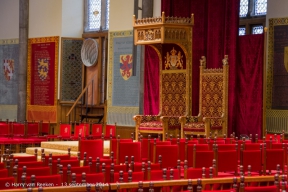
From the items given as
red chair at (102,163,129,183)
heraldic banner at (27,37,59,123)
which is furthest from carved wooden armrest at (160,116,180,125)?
red chair at (102,163,129,183)

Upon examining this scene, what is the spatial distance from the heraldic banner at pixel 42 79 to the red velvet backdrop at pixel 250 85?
6575mm

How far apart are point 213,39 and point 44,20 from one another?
6.72m

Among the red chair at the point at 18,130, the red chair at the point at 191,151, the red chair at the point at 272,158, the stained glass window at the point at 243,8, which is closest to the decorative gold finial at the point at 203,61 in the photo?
the stained glass window at the point at 243,8

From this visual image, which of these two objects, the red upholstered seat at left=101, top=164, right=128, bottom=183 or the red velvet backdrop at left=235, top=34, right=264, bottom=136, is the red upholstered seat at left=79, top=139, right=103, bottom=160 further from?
the red velvet backdrop at left=235, top=34, right=264, bottom=136

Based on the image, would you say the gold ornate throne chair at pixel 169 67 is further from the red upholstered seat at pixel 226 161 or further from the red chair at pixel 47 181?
the red chair at pixel 47 181

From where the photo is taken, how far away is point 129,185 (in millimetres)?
5570

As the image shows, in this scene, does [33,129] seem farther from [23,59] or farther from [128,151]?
[128,151]

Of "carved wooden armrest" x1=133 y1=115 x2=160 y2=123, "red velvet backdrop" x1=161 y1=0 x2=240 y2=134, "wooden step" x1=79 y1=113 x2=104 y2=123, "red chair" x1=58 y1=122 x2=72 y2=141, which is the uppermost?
"red velvet backdrop" x1=161 y1=0 x2=240 y2=134

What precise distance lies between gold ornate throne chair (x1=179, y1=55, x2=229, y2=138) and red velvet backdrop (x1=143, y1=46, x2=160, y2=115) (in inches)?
74.0

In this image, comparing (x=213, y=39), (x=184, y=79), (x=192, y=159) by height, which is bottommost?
(x=192, y=159)

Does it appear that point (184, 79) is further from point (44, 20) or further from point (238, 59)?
point (44, 20)

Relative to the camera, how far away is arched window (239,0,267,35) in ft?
48.7

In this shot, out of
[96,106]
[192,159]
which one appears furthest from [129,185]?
[96,106]

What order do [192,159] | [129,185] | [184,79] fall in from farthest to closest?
[184,79], [192,159], [129,185]
